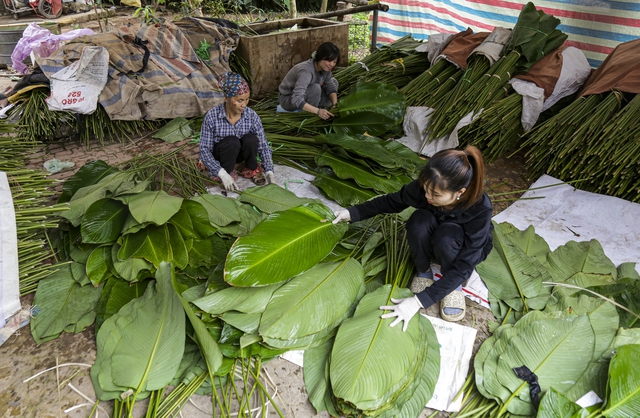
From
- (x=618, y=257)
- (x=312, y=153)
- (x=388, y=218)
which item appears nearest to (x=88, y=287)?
(x=388, y=218)

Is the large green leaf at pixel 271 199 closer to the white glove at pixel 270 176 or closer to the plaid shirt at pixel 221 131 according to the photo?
the white glove at pixel 270 176

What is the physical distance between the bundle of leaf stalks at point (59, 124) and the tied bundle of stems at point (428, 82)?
215 cm

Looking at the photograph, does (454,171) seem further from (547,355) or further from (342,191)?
(342,191)

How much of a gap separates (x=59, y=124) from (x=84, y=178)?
121cm

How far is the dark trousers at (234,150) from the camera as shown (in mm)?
2568

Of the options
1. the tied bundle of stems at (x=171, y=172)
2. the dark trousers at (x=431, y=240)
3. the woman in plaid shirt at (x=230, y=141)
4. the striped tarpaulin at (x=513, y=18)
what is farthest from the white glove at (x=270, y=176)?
the striped tarpaulin at (x=513, y=18)

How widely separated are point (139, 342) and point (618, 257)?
2294 millimetres

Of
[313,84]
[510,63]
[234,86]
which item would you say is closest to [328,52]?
[313,84]

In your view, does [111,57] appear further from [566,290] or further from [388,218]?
[566,290]

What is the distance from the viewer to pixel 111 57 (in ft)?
10.6

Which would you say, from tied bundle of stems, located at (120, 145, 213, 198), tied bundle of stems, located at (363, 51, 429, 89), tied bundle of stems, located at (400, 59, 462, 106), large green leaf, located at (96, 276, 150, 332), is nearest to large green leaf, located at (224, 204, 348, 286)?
large green leaf, located at (96, 276, 150, 332)

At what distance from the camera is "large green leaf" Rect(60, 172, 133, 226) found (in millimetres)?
1903

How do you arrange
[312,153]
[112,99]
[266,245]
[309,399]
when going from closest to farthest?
[309,399] < [266,245] < [312,153] < [112,99]

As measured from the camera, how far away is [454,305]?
175cm
